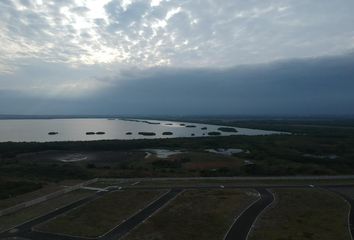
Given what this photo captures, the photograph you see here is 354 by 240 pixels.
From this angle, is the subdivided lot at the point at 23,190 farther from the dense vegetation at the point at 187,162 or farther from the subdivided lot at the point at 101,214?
the dense vegetation at the point at 187,162

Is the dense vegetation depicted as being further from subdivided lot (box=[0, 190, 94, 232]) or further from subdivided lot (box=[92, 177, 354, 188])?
subdivided lot (box=[0, 190, 94, 232])

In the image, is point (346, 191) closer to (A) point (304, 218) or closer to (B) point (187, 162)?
(A) point (304, 218)

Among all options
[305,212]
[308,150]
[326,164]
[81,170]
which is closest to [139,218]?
[305,212]

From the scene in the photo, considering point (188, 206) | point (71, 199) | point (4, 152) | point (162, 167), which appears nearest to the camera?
point (188, 206)

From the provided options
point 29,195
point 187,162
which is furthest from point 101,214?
point 187,162

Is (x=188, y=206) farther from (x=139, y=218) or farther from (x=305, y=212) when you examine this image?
(x=305, y=212)

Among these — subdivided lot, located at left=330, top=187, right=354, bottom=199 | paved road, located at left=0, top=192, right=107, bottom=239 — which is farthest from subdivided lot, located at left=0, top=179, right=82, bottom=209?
subdivided lot, located at left=330, top=187, right=354, bottom=199
